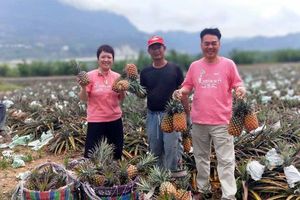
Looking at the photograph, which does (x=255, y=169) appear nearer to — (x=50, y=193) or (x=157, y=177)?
(x=157, y=177)

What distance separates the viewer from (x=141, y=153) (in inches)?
253

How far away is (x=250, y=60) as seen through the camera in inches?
1395

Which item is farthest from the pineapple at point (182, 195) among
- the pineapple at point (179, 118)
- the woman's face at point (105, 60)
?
the woman's face at point (105, 60)

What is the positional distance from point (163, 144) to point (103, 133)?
0.73 metres

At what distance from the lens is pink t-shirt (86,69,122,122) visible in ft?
16.5

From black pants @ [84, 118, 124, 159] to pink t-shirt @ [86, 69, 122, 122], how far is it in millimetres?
73

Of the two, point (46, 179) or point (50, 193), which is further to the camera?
point (46, 179)

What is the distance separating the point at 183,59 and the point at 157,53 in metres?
26.1

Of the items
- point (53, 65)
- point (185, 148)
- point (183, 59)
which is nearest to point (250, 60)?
point (183, 59)

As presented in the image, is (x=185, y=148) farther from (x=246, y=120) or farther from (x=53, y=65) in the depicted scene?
(x=53, y=65)

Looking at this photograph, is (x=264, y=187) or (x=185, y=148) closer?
(x=264, y=187)

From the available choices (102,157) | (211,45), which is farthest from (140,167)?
(211,45)

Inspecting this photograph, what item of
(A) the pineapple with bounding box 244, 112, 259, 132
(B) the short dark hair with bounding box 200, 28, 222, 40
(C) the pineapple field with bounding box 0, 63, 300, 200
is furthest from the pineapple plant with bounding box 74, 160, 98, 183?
(B) the short dark hair with bounding box 200, 28, 222, 40

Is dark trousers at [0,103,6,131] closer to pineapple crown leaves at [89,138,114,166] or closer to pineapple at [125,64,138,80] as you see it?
pineapple at [125,64,138,80]
